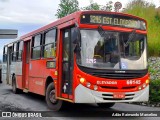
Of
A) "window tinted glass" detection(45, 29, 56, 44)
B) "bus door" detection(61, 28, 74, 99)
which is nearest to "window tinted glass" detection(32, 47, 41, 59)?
"window tinted glass" detection(45, 29, 56, 44)

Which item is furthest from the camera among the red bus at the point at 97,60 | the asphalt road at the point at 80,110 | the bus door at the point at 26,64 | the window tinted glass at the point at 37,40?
the bus door at the point at 26,64

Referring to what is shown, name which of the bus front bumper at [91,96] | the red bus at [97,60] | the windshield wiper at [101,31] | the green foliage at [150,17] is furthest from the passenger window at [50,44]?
the green foliage at [150,17]

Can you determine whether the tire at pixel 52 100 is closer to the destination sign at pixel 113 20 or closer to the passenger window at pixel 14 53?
the destination sign at pixel 113 20

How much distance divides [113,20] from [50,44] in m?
2.60

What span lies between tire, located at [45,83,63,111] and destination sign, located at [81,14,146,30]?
8.78 feet

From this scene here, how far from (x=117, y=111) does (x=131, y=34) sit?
2686mm

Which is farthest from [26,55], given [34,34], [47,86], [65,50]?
[65,50]

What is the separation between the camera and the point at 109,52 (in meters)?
10.2

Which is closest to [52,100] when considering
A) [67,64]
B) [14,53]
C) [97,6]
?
[67,64]

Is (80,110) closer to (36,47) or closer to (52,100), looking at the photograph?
(52,100)

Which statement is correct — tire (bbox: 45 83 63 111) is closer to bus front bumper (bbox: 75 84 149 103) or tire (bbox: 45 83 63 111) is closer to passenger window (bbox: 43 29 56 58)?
passenger window (bbox: 43 29 56 58)

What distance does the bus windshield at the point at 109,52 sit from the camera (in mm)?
9992

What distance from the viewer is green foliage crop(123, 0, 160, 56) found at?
2075 centimetres

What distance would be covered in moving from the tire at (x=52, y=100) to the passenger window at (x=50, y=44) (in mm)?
1059
